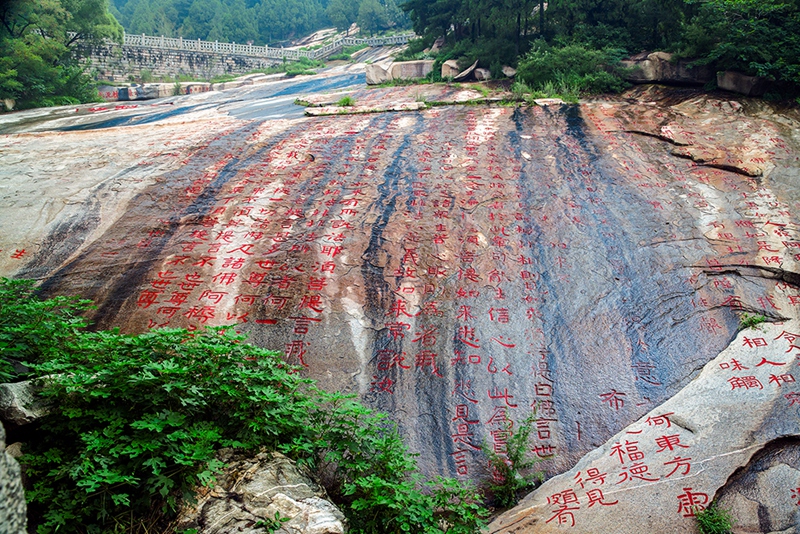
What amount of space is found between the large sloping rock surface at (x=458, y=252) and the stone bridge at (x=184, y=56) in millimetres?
14920

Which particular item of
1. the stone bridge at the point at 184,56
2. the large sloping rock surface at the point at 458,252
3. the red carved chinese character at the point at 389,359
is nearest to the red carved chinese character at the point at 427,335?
the large sloping rock surface at the point at 458,252

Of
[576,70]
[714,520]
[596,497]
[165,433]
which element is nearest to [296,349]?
[165,433]

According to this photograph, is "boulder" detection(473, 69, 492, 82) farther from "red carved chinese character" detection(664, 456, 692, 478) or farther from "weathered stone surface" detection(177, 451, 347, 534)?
"weathered stone surface" detection(177, 451, 347, 534)

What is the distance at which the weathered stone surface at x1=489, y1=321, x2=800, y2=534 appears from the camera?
289 cm

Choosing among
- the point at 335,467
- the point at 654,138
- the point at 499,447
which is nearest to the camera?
the point at 335,467

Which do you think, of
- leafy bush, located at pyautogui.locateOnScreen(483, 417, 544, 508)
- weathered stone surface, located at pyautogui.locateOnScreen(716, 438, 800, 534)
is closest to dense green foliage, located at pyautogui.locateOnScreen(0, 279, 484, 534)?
leafy bush, located at pyautogui.locateOnScreen(483, 417, 544, 508)

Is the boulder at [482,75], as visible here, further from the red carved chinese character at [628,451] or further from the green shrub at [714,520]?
the green shrub at [714,520]

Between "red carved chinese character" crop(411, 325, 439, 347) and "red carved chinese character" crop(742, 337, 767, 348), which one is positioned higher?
"red carved chinese character" crop(411, 325, 439, 347)

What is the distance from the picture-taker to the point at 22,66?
11.9 m

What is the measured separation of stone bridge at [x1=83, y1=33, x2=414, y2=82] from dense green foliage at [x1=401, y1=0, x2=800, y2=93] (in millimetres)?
12995

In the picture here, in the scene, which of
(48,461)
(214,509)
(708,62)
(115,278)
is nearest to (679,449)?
(214,509)

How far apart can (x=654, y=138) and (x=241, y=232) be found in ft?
15.7

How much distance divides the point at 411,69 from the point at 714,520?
980 cm

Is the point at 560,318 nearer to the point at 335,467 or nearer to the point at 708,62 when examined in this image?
the point at 335,467
